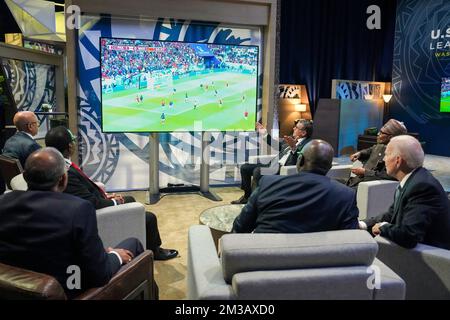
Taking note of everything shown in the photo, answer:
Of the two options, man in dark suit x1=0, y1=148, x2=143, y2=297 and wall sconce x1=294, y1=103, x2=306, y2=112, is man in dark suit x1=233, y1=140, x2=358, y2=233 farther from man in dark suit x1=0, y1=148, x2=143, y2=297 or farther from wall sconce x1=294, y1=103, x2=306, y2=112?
wall sconce x1=294, y1=103, x2=306, y2=112

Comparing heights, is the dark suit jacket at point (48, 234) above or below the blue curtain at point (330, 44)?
below

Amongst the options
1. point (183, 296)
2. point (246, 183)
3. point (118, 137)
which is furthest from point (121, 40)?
point (183, 296)

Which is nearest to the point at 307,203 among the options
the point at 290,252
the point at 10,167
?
the point at 290,252

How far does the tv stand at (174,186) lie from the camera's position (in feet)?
17.1

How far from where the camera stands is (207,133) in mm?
5398

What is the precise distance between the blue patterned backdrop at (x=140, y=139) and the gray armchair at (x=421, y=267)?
155 inches

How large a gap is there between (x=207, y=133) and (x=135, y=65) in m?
1.32

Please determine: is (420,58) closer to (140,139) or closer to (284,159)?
(284,159)

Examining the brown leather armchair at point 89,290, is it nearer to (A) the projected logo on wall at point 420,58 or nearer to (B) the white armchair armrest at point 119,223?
(B) the white armchair armrest at point 119,223

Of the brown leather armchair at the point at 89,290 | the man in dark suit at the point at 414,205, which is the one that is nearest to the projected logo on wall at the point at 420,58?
the man in dark suit at the point at 414,205

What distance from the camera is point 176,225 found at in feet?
13.7

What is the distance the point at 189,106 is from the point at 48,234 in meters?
3.77

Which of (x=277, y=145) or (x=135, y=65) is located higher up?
(x=135, y=65)
